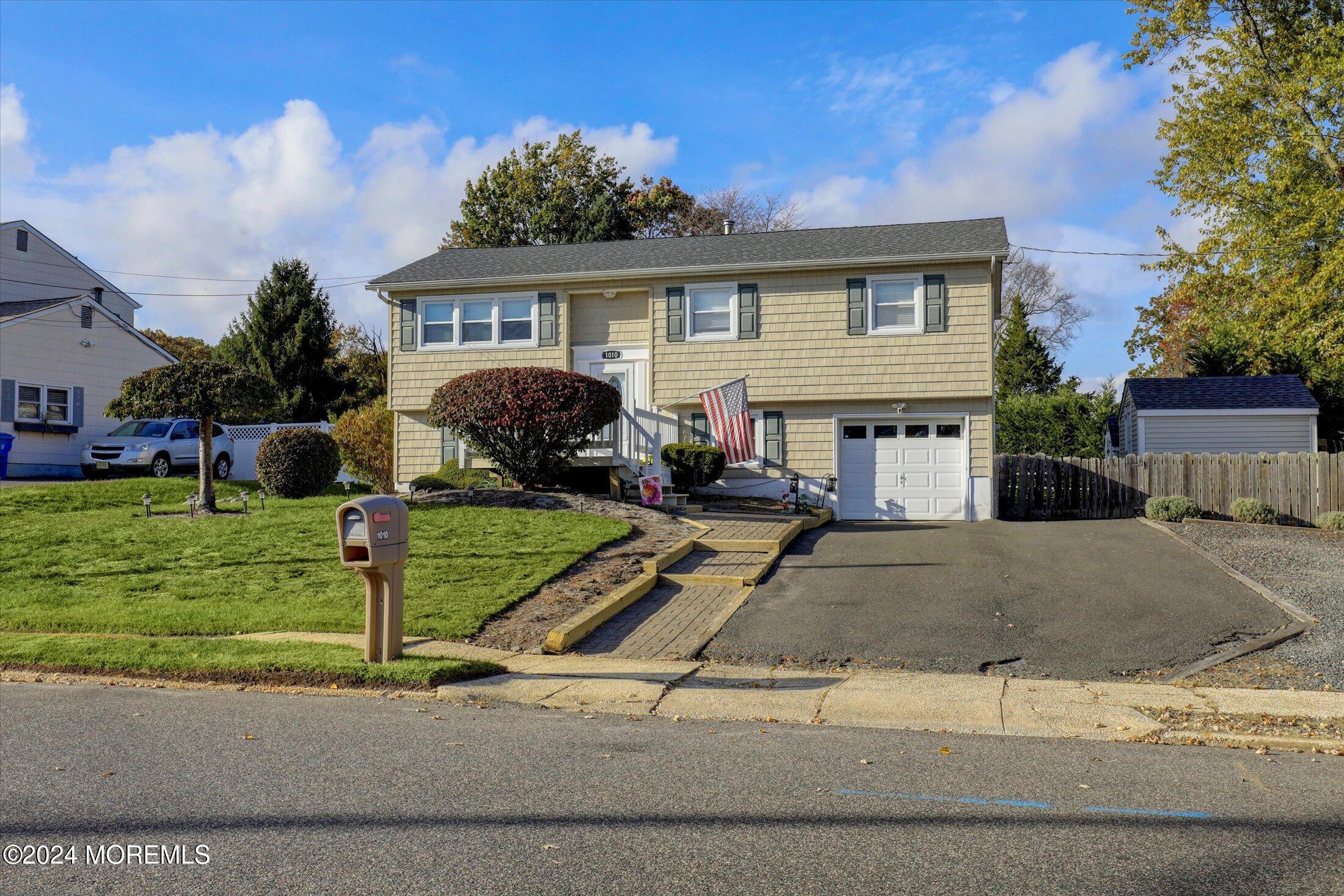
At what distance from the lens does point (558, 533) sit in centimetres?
1423

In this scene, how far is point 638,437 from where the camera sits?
21719 millimetres

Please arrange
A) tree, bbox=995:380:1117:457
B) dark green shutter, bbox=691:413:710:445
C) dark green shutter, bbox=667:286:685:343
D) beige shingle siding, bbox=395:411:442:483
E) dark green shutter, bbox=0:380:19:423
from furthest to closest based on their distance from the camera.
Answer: tree, bbox=995:380:1117:457 < dark green shutter, bbox=0:380:19:423 < beige shingle siding, bbox=395:411:442:483 < dark green shutter, bbox=667:286:685:343 < dark green shutter, bbox=691:413:710:445

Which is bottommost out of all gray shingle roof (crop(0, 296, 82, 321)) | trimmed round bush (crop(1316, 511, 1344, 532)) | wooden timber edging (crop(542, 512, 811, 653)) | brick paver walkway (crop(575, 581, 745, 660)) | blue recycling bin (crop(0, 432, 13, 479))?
brick paver walkway (crop(575, 581, 745, 660))

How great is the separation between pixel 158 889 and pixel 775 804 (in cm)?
278

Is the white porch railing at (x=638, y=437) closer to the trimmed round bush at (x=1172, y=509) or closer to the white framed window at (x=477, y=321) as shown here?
the white framed window at (x=477, y=321)

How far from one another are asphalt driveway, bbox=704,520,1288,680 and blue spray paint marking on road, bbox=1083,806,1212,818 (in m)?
4.19

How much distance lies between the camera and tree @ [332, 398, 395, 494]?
85.3 feet

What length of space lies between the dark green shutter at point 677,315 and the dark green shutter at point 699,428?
174 centimetres

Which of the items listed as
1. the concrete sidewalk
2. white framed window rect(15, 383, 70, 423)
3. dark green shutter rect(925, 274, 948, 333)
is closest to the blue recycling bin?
white framed window rect(15, 383, 70, 423)

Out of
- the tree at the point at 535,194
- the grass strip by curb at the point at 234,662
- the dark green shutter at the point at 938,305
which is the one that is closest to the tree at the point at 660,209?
the tree at the point at 535,194

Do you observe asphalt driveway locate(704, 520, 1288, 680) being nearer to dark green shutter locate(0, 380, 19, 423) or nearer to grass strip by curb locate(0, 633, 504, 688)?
grass strip by curb locate(0, 633, 504, 688)

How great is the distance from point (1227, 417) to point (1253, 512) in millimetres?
9355

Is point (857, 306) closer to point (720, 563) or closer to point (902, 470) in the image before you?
point (902, 470)

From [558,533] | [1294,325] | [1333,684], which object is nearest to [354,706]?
[558,533]
